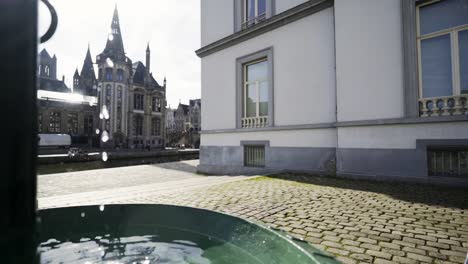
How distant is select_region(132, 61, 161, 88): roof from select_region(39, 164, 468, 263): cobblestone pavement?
2379 inches

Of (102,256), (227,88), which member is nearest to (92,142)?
(227,88)

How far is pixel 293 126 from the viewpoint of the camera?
1001cm

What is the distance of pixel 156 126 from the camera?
62.8 meters

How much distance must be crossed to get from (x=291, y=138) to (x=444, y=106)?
482cm

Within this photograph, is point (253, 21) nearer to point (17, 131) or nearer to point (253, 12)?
point (253, 12)

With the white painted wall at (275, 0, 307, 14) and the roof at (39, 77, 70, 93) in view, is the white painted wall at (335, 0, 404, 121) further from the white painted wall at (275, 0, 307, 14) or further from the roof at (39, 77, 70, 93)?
the roof at (39, 77, 70, 93)

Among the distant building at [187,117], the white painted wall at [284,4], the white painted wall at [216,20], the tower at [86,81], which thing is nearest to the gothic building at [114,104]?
the tower at [86,81]

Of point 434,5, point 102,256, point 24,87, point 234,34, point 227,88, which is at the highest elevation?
point 234,34

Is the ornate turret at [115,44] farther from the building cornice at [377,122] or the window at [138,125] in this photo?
the building cornice at [377,122]

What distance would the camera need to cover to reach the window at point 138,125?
192 feet

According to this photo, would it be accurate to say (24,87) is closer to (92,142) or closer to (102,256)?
(102,256)

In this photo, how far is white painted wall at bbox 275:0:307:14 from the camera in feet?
34.3

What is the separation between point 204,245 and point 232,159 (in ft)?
29.1

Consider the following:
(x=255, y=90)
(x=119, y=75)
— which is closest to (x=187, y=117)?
(x=119, y=75)
